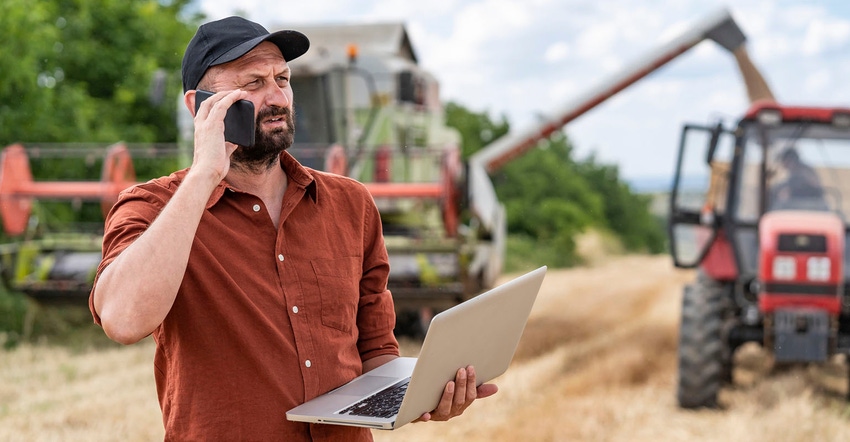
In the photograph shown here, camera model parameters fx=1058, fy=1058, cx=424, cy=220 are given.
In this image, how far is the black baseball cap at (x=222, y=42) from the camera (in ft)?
6.35

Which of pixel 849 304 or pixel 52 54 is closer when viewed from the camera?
pixel 849 304

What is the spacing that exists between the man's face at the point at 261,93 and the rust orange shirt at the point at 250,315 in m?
0.08

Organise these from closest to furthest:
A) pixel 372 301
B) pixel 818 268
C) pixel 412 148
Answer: pixel 372 301
pixel 818 268
pixel 412 148

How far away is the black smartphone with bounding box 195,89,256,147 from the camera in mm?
1867

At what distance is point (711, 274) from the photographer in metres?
6.61

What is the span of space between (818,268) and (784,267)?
19 centimetres

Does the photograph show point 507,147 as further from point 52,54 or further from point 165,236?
point 165,236

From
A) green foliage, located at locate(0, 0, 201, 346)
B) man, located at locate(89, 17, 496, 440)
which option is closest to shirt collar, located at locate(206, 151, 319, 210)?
man, located at locate(89, 17, 496, 440)

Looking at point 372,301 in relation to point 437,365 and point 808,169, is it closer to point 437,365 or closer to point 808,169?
point 437,365

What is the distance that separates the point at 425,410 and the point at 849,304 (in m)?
4.87

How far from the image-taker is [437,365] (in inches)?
73.4

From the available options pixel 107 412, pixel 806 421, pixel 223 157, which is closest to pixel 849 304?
pixel 806 421

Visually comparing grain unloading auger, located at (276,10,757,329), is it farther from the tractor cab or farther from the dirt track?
the tractor cab

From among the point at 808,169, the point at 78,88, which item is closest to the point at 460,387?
the point at 808,169
